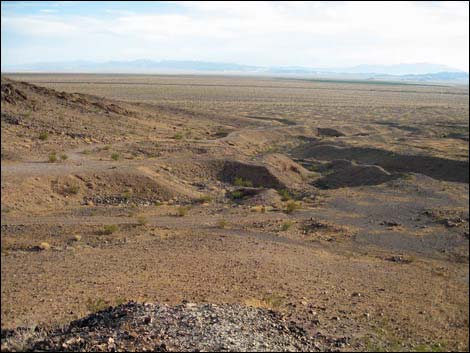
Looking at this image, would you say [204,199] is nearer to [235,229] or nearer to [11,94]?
[235,229]

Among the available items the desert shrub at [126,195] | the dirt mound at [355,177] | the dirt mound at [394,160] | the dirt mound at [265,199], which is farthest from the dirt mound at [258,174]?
the desert shrub at [126,195]

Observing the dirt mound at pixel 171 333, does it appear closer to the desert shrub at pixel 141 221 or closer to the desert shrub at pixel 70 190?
the desert shrub at pixel 141 221

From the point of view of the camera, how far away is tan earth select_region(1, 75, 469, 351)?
1360cm

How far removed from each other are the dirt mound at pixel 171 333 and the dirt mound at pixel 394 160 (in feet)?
84.0

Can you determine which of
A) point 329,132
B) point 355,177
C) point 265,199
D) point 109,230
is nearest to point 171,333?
point 109,230

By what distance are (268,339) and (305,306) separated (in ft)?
10.6

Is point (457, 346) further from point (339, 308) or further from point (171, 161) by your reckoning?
point (171, 161)

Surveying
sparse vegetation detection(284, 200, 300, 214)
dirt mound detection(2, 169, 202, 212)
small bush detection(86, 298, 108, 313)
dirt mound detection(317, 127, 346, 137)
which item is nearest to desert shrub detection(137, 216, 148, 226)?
dirt mound detection(2, 169, 202, 212)

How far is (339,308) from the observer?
13.8 m

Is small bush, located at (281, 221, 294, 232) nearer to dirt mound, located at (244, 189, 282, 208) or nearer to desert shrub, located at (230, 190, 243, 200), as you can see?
dirt mound, located at (244, 189, 282, 208)

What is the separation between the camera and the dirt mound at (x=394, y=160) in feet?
113

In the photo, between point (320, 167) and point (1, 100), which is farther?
point (1, 100)

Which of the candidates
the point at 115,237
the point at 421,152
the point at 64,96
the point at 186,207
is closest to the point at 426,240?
the point at 186,207

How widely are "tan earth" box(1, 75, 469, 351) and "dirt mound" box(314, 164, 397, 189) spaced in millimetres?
146
